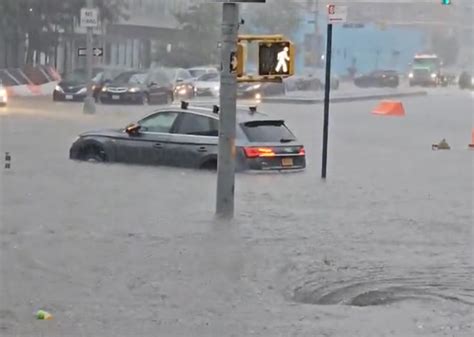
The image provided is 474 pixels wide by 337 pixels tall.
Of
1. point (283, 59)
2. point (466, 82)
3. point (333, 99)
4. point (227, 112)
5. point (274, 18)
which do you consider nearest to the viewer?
point (283, 59)

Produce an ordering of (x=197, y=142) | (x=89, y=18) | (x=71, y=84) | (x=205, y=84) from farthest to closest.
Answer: (x=205, y=84) < (x=71, y=84) < (x=89, y=18) < (x=197, y=142)

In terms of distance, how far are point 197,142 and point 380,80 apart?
63.6 meters

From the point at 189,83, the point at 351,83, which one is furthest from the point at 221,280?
the point at 351,83

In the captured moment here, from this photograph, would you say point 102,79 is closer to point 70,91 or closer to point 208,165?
point 70,91

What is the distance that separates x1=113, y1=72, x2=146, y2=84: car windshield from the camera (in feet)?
166

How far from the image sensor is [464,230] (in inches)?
595

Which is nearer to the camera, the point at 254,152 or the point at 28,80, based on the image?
the point at 254,152

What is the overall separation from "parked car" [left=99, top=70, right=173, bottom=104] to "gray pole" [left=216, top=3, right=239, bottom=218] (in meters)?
34.0

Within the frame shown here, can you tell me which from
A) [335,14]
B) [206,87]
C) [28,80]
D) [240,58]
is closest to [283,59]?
[240,58]

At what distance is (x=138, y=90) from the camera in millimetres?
49250

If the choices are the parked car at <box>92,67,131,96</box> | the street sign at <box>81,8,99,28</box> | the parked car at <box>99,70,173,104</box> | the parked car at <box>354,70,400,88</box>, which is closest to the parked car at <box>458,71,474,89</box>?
the parked car at <box>354,70,400,88</box>

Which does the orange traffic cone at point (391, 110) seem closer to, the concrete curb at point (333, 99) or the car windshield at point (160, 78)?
the concrete curb at point (333, 99)

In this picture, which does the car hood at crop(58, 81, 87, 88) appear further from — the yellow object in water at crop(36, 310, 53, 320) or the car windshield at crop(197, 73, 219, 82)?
the yellow object in water at crop(36, 310, 53, 320)

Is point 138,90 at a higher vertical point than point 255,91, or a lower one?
higher
